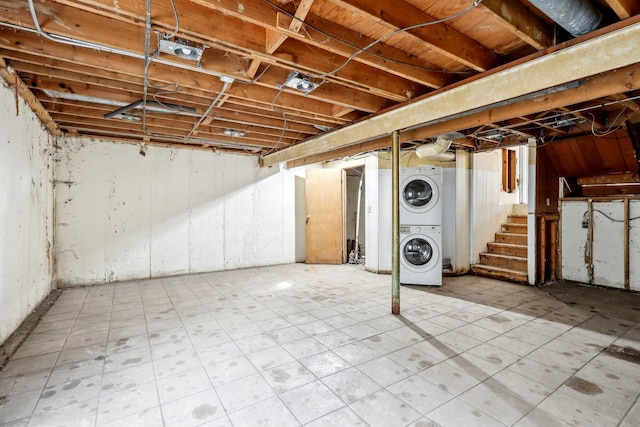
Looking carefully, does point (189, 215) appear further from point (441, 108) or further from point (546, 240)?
point (546, 240)

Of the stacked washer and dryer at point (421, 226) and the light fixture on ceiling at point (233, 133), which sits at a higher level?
the light fixture on ceiling at point (233, 133)

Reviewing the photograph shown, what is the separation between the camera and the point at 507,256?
17.8ft

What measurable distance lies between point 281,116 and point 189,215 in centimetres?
293

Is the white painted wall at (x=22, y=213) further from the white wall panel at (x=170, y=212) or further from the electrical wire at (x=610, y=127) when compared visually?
the electrical wire at (x=610, y=127)

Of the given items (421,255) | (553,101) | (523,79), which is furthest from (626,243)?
(523,79)

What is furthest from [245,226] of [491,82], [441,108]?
[491,82]

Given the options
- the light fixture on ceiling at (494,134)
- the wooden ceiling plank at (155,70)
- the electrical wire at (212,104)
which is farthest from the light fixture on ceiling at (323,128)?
the light fixture on ceiling at (494,134)

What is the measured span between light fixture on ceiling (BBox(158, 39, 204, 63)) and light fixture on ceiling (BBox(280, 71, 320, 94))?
797 mm

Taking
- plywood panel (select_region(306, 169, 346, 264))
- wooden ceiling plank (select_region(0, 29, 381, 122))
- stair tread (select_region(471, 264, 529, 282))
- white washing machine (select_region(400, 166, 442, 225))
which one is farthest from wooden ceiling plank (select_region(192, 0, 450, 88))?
plywood panel (select_region(306, 169, 346, 264))

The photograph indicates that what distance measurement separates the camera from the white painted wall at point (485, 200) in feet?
18.5

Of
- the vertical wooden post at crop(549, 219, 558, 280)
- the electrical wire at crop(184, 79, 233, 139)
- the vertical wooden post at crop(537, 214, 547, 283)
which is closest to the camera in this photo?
the electrical wire at crop(184, 79, 233, 139)

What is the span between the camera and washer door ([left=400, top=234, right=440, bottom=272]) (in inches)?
185

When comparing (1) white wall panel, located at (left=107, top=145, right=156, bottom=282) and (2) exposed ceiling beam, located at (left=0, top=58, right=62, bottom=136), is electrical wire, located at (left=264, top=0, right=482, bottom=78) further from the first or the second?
(1) white wall panel, located at (left=107, top=145, right=156, bottom=282)

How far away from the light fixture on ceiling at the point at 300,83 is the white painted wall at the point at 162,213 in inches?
143
